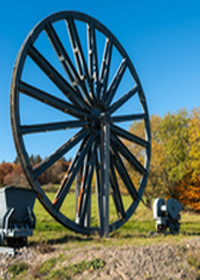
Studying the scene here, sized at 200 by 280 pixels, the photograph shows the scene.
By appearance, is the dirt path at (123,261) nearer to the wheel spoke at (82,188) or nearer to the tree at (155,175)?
the wheel spoke at (82,188)

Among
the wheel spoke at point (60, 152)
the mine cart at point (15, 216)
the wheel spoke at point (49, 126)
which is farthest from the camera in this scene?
the wheel spoke at point (60, 152)

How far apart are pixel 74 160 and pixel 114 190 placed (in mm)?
1952

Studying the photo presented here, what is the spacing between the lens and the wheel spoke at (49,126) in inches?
303

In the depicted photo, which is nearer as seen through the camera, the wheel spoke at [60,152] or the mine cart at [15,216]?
the mine cart at [15,216]

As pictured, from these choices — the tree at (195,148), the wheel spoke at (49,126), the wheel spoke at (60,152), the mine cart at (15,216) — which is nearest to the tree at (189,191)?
the tree at (195,148)

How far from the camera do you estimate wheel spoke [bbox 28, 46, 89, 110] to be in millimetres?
8273

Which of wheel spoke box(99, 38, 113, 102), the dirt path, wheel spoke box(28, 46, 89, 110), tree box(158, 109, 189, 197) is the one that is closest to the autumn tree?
tree box(158, 109, 189, 197)

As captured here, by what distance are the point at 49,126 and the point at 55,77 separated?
137 centimetres

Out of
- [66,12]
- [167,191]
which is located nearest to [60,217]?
[66,12]

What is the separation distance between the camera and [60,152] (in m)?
8.60

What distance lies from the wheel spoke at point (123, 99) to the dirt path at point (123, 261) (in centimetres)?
503

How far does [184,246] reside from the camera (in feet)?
22.5

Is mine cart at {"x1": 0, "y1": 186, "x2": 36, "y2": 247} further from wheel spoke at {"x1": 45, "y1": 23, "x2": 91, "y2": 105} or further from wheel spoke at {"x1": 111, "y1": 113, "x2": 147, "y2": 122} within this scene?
wheel spoke at {"x1": 111, "y1": 113, "x2": 147, "y2": 122}

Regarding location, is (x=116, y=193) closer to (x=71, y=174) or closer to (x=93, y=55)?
(x=71, y=174)
